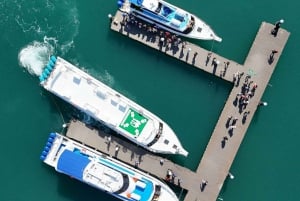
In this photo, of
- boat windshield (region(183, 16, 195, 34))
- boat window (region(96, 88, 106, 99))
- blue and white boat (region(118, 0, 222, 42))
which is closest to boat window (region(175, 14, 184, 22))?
blue and white boat (region(118, 0, 222, 42))

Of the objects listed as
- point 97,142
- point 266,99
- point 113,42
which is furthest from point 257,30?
point 97,142

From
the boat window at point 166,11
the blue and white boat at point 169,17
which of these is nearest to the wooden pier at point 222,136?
the blue and white boat at point 169,17

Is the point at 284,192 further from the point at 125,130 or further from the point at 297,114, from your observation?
the point at 125,130

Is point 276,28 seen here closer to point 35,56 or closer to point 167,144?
point 167,144

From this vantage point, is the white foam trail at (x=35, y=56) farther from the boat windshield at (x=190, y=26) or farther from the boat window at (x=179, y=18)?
the boat windshield at (x=190, y=26)

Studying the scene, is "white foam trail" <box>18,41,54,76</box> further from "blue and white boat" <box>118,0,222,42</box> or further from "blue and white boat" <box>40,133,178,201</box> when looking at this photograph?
"blue and white boat" <box>118,0,222,42</box>

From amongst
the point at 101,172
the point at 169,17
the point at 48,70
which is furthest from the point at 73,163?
the point at 169,17

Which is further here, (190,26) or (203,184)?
(203,184)
